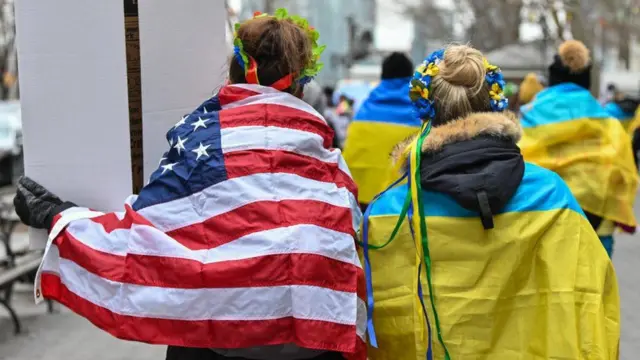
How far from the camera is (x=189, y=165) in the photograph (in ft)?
9.37

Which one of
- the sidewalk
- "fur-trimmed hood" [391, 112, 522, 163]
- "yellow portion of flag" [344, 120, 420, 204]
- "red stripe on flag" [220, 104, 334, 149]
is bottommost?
the sidewalk

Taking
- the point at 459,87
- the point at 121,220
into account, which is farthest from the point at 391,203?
the point at 121,220

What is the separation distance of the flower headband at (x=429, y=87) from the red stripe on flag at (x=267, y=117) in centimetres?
38

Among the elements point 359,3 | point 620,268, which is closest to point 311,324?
point 620,268

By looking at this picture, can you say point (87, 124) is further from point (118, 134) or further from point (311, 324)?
point (311, 324)

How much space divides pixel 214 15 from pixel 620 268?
7.36m

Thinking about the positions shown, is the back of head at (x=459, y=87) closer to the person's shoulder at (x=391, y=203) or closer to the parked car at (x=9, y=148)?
the person's shoulder at (x=391, y=203)

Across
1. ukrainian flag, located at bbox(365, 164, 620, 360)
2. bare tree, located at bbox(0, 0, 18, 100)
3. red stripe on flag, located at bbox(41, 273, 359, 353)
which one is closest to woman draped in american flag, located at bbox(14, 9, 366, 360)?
red stripe on flag, located at bbox(41, 273, 359, 353)

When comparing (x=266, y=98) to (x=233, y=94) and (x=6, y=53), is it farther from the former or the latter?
(x=6, y=53)

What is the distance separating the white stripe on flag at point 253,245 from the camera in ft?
9.05

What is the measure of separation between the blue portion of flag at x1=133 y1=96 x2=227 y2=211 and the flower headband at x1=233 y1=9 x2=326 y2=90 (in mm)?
174

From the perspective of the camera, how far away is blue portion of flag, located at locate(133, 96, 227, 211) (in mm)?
2836

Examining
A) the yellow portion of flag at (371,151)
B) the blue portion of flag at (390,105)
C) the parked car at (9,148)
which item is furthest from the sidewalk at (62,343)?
the parked car at (9,148)

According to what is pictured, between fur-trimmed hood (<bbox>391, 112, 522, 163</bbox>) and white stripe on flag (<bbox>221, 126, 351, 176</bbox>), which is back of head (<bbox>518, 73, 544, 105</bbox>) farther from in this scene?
white stripe on flag (<bbox>221, 126, 351, 176</bbox>)
